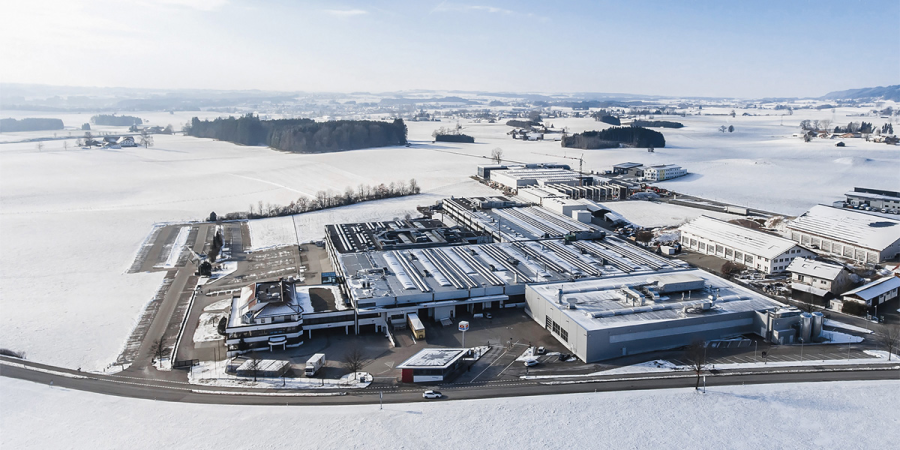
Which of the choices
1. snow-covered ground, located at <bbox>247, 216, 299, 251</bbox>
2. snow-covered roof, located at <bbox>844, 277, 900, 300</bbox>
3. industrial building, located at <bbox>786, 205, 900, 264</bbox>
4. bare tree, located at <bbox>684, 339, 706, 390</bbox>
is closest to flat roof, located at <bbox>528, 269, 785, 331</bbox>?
bare tree, located at <bbox>684, 339, 706, 390</bbox>

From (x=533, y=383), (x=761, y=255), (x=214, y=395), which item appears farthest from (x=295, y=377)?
(x=761, y=255)

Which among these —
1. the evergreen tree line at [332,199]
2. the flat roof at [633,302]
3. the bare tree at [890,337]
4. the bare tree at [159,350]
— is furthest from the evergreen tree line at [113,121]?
the bare tree at [890,337]

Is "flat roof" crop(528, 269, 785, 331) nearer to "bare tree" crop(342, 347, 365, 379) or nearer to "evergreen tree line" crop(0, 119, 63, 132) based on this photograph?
"bare tree" crop(342, 347, 365, 379)

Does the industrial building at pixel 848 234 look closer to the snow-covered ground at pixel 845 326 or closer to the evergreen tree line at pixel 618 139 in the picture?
the snow-covered ground at pixel 845 326

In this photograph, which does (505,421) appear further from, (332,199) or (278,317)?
(332,199)

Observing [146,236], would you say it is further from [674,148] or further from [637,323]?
[674,148]

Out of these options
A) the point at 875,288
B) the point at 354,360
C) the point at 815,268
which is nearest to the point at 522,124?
the point at 815,268
